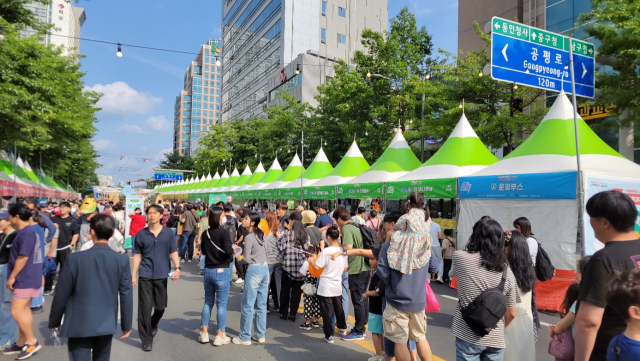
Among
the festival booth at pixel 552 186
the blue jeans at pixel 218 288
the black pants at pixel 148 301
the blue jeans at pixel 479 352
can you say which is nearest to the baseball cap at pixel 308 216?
the blue jeans at pixel 218 288

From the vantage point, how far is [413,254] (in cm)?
369

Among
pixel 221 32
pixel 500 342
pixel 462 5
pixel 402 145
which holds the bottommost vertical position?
pixel 500 342

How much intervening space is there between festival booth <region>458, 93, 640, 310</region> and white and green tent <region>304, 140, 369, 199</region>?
21.2ft

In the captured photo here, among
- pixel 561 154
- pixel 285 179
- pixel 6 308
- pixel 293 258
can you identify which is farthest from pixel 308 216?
pixel 285 179

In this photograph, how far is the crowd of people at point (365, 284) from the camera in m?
2.20

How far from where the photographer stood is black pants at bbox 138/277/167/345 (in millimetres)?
5133

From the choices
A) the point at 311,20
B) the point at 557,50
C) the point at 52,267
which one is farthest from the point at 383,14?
the point at 52,267

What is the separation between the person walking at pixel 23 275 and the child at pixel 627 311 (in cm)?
552

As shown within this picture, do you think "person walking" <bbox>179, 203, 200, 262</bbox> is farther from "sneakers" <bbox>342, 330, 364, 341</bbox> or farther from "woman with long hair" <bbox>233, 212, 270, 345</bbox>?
"sneakers" <bbox>342, 330, 364, 341</bbox>

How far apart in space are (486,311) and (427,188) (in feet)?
28.3

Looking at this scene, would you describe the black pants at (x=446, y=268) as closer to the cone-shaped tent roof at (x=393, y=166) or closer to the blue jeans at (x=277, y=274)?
the cone-shaped tent roof at (x=393, y=166)

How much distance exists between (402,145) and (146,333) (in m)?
12.2

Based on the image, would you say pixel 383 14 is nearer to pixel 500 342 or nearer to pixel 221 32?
pixel 221 32

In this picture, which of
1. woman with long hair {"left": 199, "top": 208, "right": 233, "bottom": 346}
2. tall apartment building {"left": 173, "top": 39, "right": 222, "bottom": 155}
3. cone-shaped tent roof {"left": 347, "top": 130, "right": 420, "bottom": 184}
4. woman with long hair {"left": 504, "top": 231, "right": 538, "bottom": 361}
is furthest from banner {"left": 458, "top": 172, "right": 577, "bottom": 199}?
tall apartment building {"left": 173, "top": 39, "right": 222, "bottom": 155}
